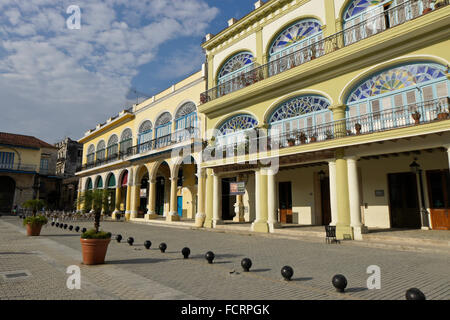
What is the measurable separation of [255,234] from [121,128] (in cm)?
2181

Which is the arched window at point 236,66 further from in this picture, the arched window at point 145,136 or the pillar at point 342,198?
the arched window at point 145,136

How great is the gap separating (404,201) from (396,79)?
591cm

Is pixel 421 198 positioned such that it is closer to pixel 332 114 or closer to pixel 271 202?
pixel 332 114

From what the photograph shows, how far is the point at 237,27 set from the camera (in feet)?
59.9

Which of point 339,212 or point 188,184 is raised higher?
point 188,184

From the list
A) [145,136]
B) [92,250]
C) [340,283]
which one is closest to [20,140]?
[145,136]

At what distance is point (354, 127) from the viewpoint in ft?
40.2

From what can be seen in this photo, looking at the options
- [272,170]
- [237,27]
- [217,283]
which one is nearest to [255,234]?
[272,170]

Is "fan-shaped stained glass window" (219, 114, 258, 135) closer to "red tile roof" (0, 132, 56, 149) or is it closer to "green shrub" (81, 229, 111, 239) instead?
"green shrub" (81, 229, 111, 239)

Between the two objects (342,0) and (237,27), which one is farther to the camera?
(237,27)

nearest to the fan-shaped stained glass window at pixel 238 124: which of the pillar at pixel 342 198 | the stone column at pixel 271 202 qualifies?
the stone column at pixel 271 202

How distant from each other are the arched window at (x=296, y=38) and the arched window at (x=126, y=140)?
1796 cm

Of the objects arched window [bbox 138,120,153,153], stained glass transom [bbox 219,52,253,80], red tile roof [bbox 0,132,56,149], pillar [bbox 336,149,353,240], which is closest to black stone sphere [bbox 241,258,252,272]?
pillar [bbox 336,149,353,240]

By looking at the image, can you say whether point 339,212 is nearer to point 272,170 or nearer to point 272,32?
point 272,170
